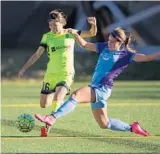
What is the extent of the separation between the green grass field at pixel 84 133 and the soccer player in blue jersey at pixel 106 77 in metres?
0.23

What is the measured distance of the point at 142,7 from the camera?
1059 inches

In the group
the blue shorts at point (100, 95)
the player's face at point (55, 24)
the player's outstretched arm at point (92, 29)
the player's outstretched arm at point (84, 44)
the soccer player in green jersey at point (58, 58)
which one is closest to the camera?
the blue shorts at point (100, 95)

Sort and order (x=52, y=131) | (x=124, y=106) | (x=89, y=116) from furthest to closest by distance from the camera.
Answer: (x=124, y=106) → (x=89, y=116) → (x=52, y=131)

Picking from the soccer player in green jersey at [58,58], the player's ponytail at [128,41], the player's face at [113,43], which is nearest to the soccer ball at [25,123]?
the soccer player in green jersey at [58,58]

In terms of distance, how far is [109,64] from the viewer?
9.54m

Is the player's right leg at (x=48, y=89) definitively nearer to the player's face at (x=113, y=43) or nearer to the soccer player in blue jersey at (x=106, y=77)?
the soccer player in blue jersey at (x=106, y=77)

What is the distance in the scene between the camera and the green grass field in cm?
856

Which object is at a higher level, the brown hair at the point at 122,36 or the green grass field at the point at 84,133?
the brown hair at the point at 122,36

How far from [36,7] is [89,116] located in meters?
14.5

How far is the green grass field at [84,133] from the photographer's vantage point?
8.56m

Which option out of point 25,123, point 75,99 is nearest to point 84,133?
point 25,123

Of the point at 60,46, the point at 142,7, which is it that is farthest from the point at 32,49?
the point at 60,46

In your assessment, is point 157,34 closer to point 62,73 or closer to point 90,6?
point 90,6

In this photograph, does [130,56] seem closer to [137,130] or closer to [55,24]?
[137,130]
